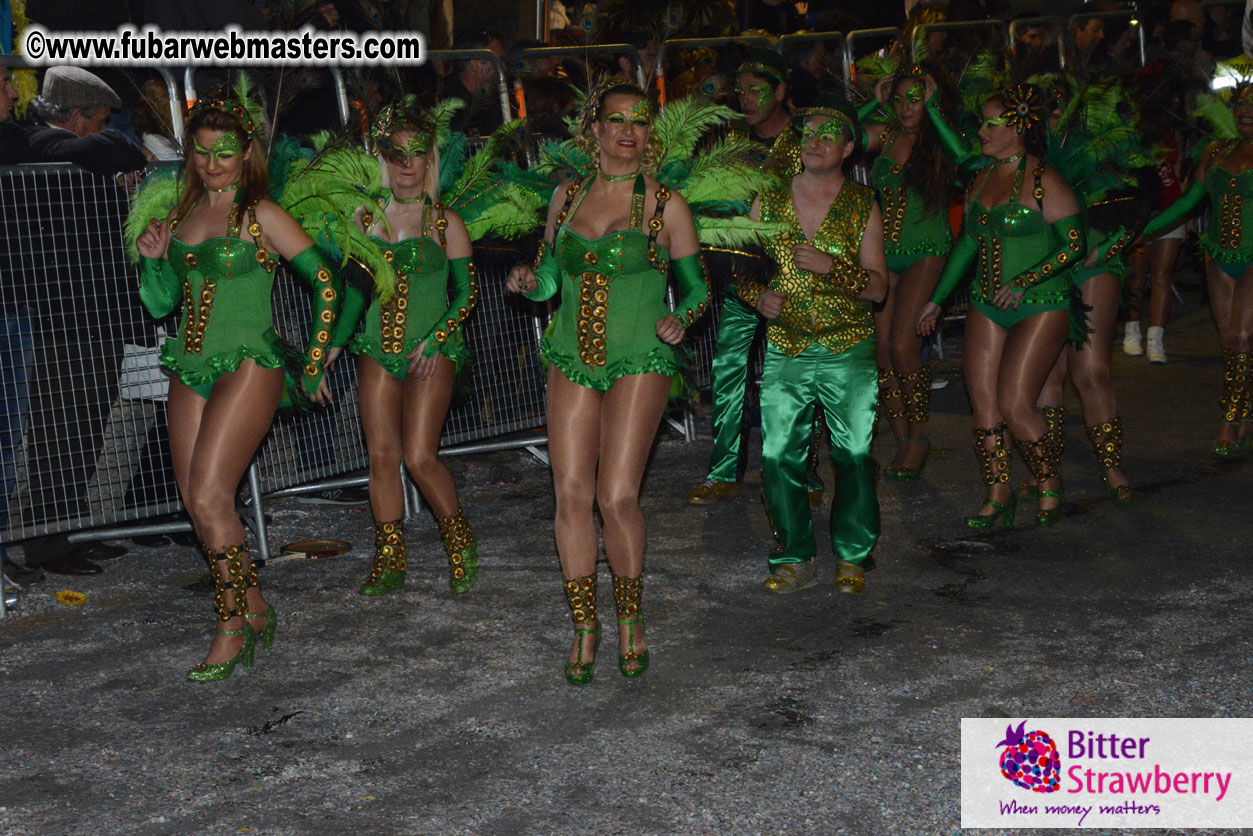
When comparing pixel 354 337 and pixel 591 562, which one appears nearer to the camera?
pixel 591 562

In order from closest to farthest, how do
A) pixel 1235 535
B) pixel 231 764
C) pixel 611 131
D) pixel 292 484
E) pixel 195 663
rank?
pixel 231 764 < pixel 611 131 < pixel 195 663 < pixel 1235 535 < pixel 292 484

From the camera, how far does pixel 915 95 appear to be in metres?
7.64

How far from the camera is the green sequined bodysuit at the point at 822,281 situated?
19.3 ft

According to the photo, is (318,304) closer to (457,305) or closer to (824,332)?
(457,305)

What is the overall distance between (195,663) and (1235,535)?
4.93 m

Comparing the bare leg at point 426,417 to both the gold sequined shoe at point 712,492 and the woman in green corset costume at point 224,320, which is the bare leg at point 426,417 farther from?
the gold sequined shoe at point 712,492

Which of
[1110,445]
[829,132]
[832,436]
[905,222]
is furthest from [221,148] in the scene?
[1110,445]

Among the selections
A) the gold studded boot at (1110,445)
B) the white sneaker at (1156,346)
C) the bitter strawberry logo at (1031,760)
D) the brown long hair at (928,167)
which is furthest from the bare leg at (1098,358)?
the white sneaker at (1156,346)

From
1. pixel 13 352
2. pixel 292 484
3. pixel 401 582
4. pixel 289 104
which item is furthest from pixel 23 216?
pixel 401 582

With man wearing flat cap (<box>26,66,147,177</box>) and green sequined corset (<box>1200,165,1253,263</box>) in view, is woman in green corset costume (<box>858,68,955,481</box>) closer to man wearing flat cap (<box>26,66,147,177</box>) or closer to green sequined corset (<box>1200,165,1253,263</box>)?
green sequined corset (<box>1200,165,1253,263</box>)

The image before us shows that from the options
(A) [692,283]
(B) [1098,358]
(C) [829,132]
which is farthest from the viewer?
(B) [1098,358]

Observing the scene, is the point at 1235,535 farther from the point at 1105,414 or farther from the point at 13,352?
the point at 13,352

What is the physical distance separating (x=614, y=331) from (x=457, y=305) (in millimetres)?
1198

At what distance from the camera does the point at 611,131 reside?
5008 mm
